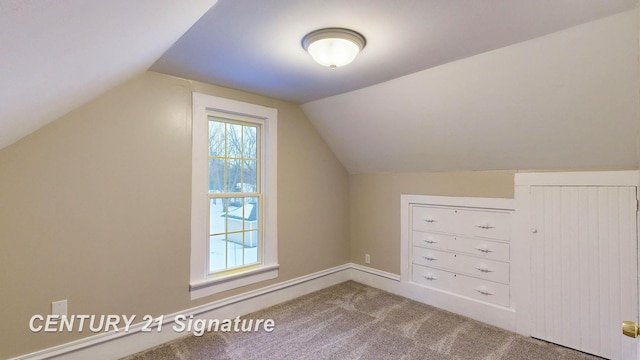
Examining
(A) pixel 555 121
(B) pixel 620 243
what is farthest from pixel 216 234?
(B) pixel 620 243

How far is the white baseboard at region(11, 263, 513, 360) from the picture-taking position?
2.19 meters

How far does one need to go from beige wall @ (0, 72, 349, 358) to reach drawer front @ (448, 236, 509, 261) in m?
2.54

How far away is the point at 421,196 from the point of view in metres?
3.43

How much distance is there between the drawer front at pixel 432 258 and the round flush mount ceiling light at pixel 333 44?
2327mm

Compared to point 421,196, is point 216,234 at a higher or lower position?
lower

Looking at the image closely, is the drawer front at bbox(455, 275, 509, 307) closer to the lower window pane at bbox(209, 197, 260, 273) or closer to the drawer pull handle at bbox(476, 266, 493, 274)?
the drawer pull handle at bbox(476, 266, 493, 274)

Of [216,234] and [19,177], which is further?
[216,234]

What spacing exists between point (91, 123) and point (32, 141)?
35 centimetres

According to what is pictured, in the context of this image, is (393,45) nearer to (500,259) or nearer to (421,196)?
(421,196)

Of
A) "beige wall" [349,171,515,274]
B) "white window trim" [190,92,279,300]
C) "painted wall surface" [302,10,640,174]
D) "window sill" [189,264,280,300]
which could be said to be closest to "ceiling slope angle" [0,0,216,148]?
"white window trim" [190,92,279,300]

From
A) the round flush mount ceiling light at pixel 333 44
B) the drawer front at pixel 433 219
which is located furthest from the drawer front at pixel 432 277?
the round flush mount ceiling light at pixel 333 44

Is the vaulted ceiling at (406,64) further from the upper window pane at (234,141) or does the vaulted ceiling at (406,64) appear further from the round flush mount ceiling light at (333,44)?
the upper window pane at (234,141)

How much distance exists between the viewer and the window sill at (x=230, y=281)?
2738mm

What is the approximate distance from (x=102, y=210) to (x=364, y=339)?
2323 millimetres
